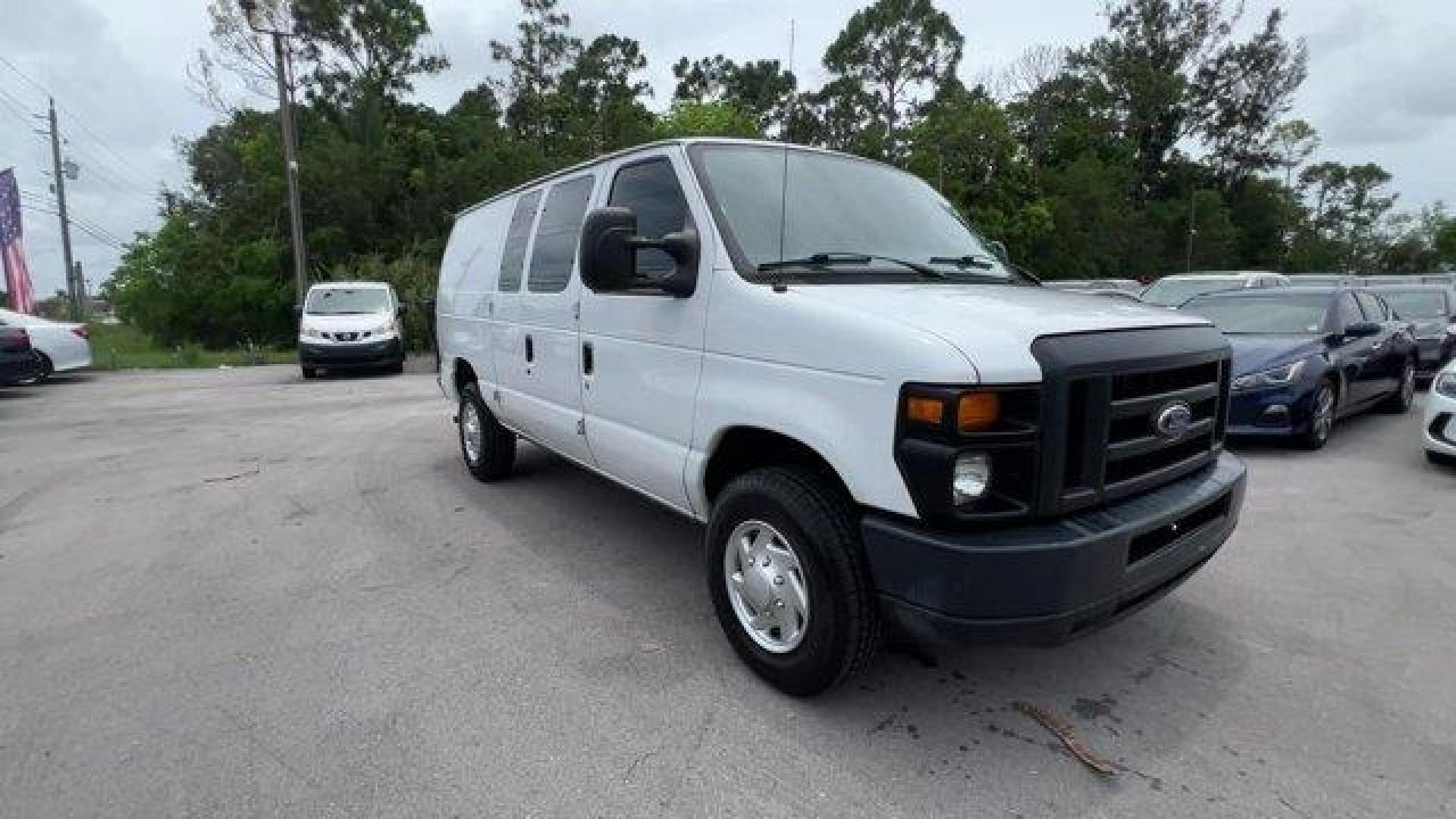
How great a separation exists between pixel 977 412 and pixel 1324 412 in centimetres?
677

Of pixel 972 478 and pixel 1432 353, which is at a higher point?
pixel 972 478

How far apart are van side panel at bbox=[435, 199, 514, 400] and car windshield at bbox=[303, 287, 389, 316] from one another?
362 inches

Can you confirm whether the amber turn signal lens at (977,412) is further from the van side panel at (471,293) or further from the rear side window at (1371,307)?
the rear side window at (1371,307)

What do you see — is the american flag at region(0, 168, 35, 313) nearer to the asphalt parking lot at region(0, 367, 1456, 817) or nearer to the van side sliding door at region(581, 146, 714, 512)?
the asphalt parking lot at region(0, 367, 1456, 817)

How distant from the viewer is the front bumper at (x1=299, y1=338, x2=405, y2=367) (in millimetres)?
14289

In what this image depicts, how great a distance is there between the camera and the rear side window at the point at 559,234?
4.41 metres

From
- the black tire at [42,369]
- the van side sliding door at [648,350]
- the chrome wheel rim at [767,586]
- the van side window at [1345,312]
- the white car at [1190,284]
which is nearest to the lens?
the chrome wheel rim at [767,586]

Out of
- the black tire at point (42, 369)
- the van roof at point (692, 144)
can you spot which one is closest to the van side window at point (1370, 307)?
the van roof at point (692, 144)

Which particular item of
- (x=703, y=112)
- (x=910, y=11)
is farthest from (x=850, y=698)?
(x=910, y=11)

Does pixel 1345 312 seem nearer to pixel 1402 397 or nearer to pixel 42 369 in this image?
pixel 1402 397

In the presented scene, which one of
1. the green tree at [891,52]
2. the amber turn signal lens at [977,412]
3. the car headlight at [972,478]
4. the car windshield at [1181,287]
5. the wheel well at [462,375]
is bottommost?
the wheel well at [462,375]

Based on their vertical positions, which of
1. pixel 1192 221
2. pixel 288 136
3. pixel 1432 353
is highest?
pixel 1192 221

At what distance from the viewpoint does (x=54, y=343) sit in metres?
13.4

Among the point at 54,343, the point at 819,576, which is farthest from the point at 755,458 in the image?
the point at 54,343
